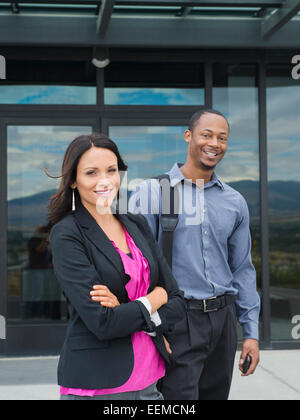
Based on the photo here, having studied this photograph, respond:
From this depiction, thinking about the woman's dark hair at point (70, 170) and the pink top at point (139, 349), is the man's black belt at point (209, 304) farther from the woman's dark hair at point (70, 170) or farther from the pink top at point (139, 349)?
the woman's dark hair at point (70, 170)

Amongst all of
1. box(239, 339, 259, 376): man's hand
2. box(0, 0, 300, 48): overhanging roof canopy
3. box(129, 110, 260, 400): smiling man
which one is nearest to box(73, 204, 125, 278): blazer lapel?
box(129, 110, 260, 400): smiling man

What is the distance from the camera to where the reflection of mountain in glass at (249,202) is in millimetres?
6684

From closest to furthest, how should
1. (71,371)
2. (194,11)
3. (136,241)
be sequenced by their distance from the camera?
(71,371), (136,241), (194,11)

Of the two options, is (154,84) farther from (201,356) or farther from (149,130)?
(201,356)

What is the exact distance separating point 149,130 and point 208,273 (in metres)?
4.30

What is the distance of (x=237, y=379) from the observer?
207 inches

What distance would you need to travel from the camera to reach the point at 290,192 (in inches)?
273

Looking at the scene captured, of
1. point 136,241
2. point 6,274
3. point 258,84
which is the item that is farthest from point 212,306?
point 258,84

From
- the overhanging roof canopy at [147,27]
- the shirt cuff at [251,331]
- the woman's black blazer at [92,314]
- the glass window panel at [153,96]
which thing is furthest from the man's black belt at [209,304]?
the glass window panel at [153,96]

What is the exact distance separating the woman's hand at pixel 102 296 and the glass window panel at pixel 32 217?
16.2 feet

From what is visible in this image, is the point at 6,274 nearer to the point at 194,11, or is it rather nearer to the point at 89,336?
the point at 194,11
